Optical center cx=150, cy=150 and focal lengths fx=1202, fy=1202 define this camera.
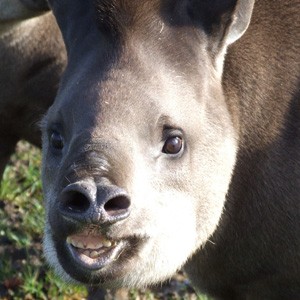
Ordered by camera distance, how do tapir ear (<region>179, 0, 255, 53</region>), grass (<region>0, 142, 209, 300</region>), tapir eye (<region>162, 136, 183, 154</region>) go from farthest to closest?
grass (<region>0, 142, 209, 300</region>), tapir ear (<region>179, 0, 255, 53</region>), tapir eye (<region>162, 136, 183, 154</region>)

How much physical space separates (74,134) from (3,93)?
252 centimetres

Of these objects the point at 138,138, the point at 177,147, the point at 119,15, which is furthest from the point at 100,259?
the point at 119,15

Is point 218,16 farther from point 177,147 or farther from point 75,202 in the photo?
point 75,202

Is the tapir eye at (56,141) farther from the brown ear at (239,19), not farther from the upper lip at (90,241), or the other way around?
the brown ear at (239,19)

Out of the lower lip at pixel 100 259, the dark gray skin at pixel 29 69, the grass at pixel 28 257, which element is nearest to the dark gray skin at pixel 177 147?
the lower lip at pixel 100 259

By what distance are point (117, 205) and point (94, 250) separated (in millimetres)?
275

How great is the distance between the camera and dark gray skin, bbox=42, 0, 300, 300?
5031 mm

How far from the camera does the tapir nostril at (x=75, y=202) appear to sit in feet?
15.7

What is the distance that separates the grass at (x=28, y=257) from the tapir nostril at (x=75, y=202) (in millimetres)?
2177

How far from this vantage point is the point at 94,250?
16.6 feet

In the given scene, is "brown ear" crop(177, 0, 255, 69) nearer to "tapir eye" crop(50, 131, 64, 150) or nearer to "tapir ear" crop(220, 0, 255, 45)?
"tapir ear" crop(220, 0, 255, 45)

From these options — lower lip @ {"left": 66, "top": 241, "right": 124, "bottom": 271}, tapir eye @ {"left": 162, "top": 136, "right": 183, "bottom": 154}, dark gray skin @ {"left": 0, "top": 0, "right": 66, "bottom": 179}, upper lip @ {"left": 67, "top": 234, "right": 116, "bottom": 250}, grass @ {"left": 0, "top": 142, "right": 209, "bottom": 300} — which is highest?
tapir eye @ {"left": 162, "top": 136, "right": 183, "bottom": 154}

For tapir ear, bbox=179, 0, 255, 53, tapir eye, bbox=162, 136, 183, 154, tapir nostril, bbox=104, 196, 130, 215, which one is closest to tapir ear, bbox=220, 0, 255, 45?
tapir ear, bbox=179, 0, 255, 53

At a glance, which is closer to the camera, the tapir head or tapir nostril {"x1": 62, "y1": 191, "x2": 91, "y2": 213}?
tapir nostril {"x1": 62, "y1": 191, "x2": 91, "y2": 213}
